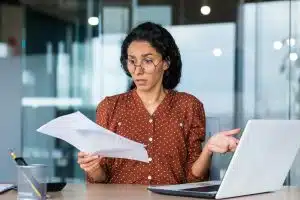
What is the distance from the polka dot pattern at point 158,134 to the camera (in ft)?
7.75

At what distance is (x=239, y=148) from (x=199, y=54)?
166 inches

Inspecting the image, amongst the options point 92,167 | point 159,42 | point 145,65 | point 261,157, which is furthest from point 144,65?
point 261,157

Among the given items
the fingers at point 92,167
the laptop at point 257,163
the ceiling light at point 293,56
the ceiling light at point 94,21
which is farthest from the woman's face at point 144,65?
the ceiling light at point 94,21

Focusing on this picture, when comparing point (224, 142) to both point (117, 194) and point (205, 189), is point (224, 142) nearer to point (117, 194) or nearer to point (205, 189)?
point (205, 189)

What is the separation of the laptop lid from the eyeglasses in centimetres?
65

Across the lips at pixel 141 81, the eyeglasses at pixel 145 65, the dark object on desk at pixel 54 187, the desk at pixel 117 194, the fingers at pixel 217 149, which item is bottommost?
the desk at pixel 117 194

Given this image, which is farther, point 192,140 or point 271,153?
point 192,140

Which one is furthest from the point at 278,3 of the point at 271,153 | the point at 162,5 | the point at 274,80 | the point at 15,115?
the point at 271,153

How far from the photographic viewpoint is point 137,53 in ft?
7.88

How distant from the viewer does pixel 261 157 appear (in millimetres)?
1817

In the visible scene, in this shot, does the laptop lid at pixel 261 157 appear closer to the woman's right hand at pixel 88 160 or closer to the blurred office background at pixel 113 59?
the woman's right hand at pixel 88 160

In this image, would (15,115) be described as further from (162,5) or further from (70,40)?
(162,5)

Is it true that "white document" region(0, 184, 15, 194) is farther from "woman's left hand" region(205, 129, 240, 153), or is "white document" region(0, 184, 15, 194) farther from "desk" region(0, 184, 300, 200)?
"woman's left hand" region(205, 129, 240, 153)

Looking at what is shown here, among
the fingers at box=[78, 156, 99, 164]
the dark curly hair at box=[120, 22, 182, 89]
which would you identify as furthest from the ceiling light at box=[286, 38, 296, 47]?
the fingers at box=[78, 156, 99, 164]
